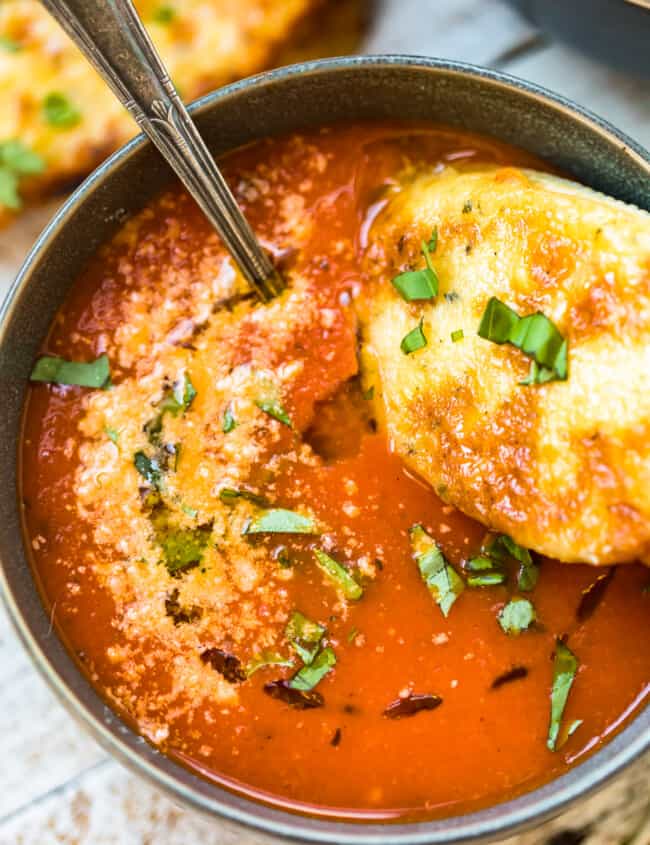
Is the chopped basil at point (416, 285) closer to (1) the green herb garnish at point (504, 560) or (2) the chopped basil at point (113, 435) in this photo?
(1) the green herb garnish at point (504, 560)

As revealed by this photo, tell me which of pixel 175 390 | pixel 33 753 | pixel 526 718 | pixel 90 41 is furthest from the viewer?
pixel 33 753

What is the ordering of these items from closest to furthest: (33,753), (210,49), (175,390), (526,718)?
(526,718), (175,390), (33,753), (210,49)

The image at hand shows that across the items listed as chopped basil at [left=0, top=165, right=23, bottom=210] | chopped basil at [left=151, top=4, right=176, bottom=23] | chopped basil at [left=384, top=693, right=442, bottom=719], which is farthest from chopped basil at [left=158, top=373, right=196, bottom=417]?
chopped basil at [left=151, top=4, right=176, bottom=23]

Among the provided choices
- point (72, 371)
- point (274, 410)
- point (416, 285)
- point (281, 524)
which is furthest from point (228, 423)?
point (416, 285)

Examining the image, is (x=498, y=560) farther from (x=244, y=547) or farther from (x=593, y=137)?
(x=593, y=137)

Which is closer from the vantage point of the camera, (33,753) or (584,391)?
(584,391)

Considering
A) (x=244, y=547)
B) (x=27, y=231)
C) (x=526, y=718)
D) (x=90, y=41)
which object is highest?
(x=90, y=41)

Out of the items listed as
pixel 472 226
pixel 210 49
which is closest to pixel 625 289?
pixel 472 226
